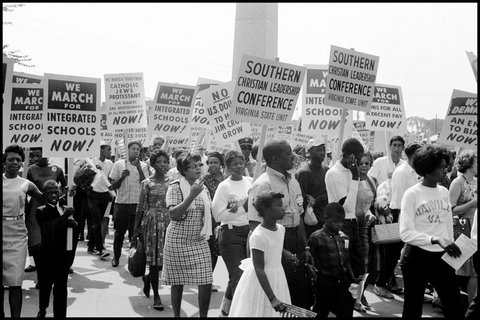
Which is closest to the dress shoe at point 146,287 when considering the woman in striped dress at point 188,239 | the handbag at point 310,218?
the woman in striped dress at point 188,239

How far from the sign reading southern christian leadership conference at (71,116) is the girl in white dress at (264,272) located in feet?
10.7

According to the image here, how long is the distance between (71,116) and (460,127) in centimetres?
505

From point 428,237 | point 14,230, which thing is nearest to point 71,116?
point 14,230

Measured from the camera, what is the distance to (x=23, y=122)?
28.7 ft

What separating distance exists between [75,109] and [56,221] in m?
1.74

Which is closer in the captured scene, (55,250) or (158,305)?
(55,250)

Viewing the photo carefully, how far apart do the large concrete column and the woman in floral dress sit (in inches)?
930

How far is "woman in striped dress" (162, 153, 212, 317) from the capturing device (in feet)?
21.4

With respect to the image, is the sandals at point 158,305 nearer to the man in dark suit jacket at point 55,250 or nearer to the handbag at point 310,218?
the man in dark suit jacket at point 55,250

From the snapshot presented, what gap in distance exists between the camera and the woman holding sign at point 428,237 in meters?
5.51

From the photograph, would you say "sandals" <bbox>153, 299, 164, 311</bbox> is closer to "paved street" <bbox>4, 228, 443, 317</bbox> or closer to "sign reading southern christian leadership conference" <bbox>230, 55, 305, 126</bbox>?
"paved street" <bbox>4, 228, 443, 317</bbox>

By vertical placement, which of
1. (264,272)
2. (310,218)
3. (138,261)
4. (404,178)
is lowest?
(138,261)

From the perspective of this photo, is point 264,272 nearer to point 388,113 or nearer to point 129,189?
point 129,189

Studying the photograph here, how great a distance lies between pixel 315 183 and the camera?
7801mm
